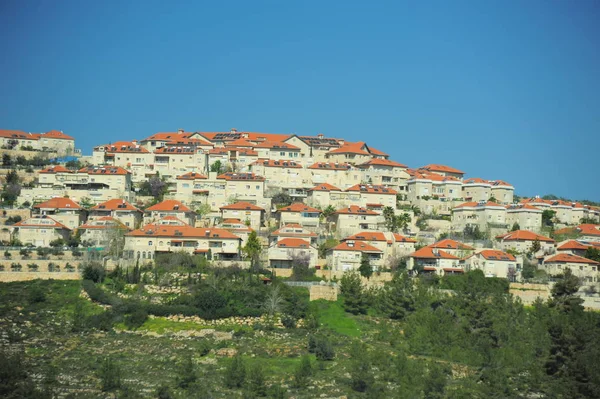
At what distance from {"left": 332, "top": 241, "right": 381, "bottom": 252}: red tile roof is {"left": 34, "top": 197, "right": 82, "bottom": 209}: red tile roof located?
20.7 metres

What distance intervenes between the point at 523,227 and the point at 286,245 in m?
23.4

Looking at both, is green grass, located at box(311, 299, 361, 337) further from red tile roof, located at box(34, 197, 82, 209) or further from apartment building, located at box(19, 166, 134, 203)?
apartment building, located at box(19, 166, 134, 203)

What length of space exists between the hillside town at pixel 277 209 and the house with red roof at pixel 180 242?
0.29ft

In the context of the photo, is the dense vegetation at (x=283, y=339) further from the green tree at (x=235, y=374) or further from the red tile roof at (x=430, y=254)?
the red tile roof at (x=430, y=254)

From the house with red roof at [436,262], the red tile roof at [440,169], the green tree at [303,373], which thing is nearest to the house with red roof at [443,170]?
the red tile roof at [440,169]

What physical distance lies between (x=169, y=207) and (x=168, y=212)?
0.73 m

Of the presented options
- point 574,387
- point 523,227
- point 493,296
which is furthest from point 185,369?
point 523,227

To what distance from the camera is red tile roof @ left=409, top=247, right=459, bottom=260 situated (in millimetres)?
72188

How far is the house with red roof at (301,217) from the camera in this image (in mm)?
77938

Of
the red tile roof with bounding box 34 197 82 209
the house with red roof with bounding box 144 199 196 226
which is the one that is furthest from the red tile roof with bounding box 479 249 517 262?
the red tile roof with bounding box 34 197 82 209

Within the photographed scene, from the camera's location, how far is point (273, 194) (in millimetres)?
85312

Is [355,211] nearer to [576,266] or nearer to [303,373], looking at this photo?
[576,266]

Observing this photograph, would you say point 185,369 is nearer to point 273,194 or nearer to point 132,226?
point 132,226

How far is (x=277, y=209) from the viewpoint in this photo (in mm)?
81562
